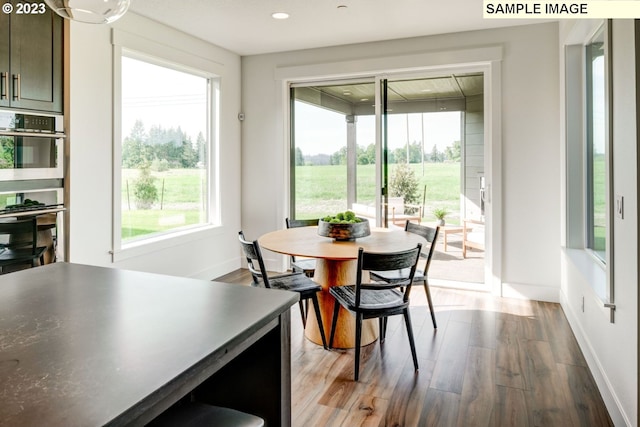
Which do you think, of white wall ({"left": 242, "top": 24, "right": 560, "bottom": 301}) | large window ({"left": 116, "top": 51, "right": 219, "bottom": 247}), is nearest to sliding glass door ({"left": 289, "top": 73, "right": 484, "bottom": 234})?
white wall ({"left": 242, "top": 24, "right": 560, "bottom": 301})

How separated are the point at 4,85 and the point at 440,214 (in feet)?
12.5

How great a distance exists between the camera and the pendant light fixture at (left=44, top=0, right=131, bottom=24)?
5.29ft

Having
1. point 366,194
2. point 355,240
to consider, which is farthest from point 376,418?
point 366,194

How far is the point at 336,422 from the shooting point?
82.8 inches

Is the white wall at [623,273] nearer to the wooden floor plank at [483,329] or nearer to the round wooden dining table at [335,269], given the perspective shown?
the wooden floor plank at [483,329]

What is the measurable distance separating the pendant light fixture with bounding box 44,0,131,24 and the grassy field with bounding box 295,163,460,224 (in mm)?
3406

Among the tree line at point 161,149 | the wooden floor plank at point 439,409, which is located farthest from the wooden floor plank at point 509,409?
the tree line at point 161,149

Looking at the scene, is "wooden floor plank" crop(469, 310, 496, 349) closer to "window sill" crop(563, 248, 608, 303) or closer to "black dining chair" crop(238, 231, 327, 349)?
"window sill" crop(563, 248, 608, 303)

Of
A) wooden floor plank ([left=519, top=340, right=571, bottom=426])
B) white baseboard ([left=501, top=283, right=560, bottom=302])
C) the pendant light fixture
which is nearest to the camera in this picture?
the pendant light fixture

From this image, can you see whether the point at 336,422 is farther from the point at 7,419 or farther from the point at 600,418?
the point at 7,419

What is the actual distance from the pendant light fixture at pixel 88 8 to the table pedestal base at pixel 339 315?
194 centimetres

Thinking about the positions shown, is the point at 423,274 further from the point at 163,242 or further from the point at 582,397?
the point at 163,242

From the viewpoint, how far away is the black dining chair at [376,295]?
247 centimetres

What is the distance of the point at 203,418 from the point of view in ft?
3.54
